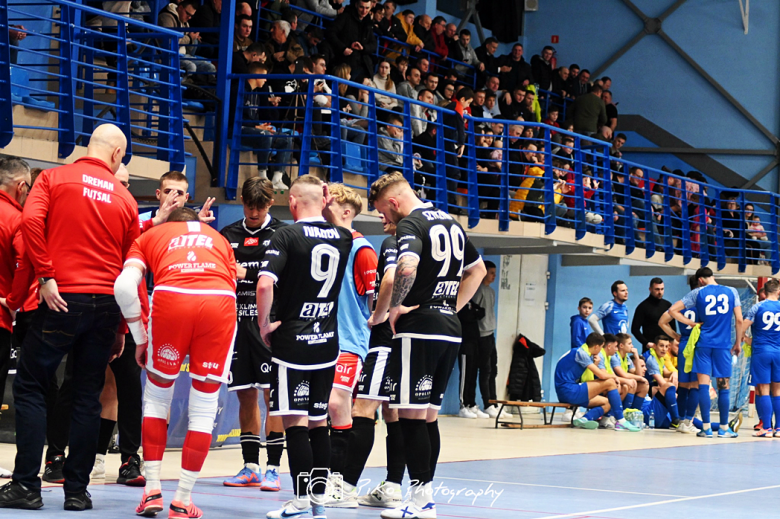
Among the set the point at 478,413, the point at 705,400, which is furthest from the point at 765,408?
the point at 478,413

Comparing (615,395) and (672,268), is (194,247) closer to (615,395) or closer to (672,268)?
(615,395)

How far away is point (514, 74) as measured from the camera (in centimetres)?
1809

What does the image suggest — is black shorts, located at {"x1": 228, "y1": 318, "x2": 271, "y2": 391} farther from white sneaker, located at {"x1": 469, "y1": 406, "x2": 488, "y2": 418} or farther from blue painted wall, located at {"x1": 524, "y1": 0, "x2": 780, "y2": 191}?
blue painted wall, located at {"x1": 524, "y1": 0, "x2": 780, "y2": 191}

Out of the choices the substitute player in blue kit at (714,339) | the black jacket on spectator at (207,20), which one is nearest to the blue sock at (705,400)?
the substitute player in blue kit at (714,339)

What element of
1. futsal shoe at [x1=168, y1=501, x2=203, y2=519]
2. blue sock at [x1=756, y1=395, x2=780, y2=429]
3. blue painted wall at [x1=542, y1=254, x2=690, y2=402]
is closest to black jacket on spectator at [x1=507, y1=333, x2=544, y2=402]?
blue painted wall at [x1=542, y1=254, x2=690, y2=402]

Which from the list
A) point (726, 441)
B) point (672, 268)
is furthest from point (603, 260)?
point (726, 441)

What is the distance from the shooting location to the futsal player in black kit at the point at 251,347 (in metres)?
6.55

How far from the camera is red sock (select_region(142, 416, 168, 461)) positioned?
509 centimetres

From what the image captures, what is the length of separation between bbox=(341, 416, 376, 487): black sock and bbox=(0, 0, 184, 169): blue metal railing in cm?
341

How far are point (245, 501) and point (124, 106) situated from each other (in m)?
4.04

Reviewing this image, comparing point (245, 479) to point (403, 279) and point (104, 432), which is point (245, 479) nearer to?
point (104, 432)

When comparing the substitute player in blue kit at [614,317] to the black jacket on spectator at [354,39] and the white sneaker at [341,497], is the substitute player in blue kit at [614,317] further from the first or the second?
the white sneaker at [341,497]

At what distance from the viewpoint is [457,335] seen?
18.5 ft

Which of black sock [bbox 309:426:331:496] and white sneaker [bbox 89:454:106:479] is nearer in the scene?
black sock [bbox 309:426:331:496]
